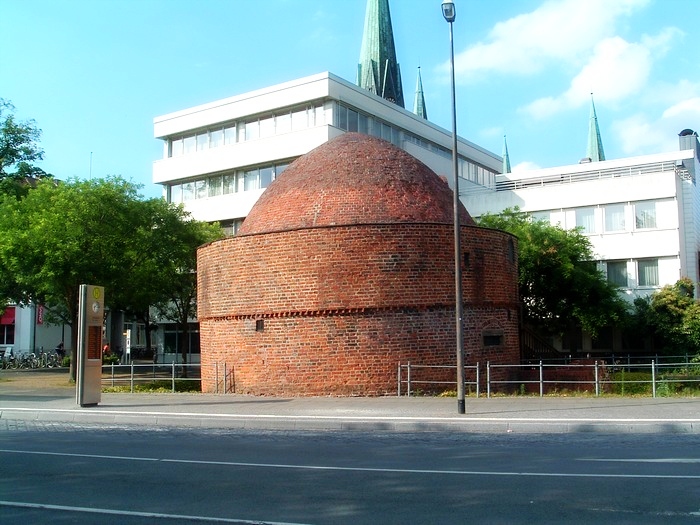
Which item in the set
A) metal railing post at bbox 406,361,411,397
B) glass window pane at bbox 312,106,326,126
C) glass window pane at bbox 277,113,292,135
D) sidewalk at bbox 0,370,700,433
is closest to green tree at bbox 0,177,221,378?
sidewalk at bbox 0,370,700,433

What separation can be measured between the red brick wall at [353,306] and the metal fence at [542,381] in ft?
1.23

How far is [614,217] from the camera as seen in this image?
3744 cm

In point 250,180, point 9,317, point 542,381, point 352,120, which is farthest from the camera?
point 9,317

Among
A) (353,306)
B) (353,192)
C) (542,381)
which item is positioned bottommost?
(542,381)

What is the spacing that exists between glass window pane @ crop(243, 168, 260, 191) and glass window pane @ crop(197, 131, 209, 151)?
4.85m

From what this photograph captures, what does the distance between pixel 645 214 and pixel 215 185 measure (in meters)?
27.0

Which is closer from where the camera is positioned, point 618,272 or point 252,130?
point 618,272

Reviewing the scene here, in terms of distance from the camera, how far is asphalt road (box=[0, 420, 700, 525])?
6.61 metres

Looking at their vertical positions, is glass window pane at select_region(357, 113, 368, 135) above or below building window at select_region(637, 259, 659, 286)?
above

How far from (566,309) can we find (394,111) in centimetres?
2086

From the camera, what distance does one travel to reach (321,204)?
20953mm

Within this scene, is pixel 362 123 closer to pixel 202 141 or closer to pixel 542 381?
pixel 202 141

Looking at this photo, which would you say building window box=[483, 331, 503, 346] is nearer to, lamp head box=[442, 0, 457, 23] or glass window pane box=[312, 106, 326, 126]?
lamp head box=[442, 0, 457, 23]

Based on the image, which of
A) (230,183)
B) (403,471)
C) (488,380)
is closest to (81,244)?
(488,380)
